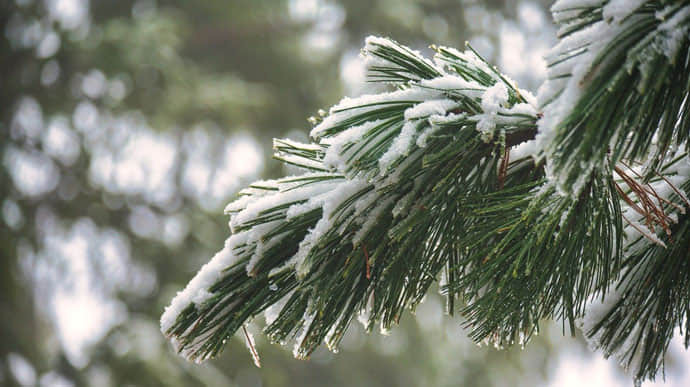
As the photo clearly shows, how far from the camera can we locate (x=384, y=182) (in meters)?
0.59

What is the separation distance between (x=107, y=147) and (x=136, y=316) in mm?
1565

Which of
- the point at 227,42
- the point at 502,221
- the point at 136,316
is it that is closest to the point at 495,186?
the point at 502,221

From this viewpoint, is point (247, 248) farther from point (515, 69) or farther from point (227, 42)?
point (227, 42)

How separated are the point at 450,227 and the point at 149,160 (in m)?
5.18

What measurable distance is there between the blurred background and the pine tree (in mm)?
2589

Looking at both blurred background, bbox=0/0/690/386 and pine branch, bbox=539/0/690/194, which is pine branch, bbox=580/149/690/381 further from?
blurred background, bbox=0/0/690/386

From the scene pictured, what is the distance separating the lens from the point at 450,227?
0.64m

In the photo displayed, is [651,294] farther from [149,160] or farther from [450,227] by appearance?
[149,160]

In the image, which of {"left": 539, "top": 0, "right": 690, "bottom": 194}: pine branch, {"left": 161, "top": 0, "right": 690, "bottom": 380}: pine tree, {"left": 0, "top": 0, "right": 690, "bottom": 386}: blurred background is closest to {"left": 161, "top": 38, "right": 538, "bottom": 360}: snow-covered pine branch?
{"left": 161, "top": 0, "right": 690, "bottom": 380}: pine tree

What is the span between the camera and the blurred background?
436 centimetres

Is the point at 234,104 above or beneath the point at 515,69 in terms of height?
above

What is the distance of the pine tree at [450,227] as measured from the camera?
1.87ft

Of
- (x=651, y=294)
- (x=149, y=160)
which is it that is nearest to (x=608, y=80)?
(x=651, y=294)

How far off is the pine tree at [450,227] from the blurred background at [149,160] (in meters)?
2.59
